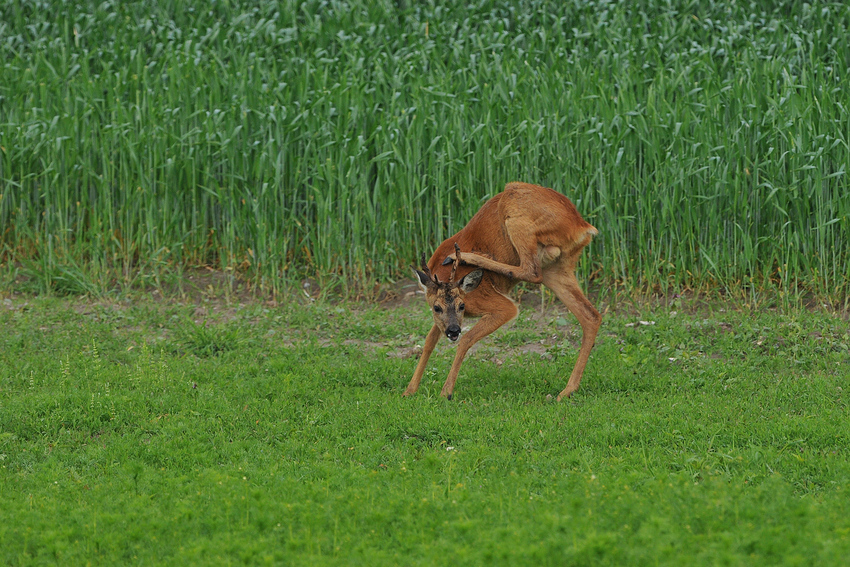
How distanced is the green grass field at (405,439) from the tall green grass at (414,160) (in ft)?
2.27

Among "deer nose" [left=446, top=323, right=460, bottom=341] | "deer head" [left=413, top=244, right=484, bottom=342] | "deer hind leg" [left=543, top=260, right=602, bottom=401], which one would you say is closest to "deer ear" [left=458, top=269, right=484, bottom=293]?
"deer head" [left=413, top=244, right=484, bottom=342]

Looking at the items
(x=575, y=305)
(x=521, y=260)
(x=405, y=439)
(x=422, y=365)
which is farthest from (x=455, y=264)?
(x=405, y=439)

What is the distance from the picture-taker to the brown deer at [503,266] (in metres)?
6.61

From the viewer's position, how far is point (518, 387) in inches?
273

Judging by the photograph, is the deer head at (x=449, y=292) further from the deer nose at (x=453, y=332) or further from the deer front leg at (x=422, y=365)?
the deer front leg at (x=422, y=365)

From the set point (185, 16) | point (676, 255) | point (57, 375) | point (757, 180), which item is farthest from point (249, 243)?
point (185, 16)

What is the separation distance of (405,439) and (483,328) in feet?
4.06

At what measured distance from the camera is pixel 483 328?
6.66 m

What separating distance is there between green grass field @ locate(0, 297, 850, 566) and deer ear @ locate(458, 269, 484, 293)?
81 cm

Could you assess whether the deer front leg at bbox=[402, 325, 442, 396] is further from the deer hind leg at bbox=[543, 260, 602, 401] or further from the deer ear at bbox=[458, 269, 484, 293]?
the deer hind leg at bbox=[543, 260, 602, 401]

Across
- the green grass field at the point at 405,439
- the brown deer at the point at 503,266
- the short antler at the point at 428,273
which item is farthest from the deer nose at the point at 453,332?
the green grass field at the point at 405,439

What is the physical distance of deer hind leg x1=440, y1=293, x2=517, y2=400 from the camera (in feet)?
21.8

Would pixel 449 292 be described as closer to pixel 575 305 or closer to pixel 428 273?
pixel 428 273

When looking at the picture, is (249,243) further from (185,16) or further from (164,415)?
(185,16)
